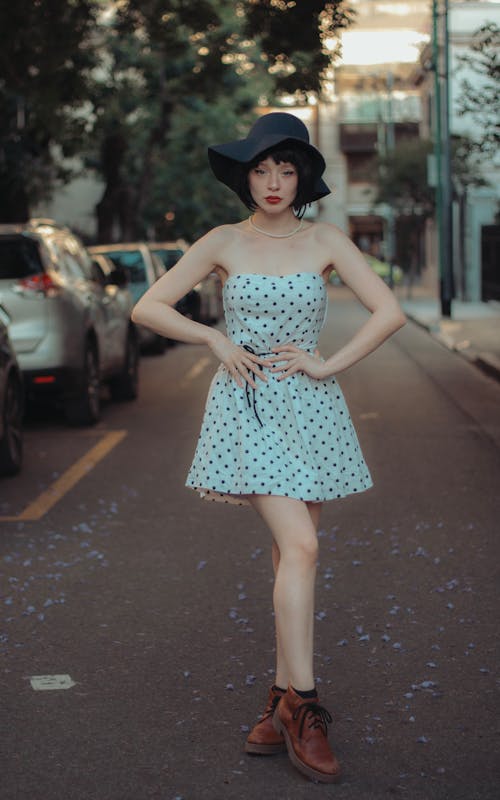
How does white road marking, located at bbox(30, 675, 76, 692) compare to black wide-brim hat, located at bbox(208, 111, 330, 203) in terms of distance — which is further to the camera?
white road marking, located at bbox(30, 675, 76, 692)

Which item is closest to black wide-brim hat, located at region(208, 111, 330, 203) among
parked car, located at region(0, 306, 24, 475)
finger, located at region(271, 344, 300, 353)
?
finger, located at region(271, 344, 300, 353)

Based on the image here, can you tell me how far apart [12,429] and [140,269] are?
498 inches

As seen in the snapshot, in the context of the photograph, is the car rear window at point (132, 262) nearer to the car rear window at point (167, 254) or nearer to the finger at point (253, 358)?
the car rear window at point (167, 254)

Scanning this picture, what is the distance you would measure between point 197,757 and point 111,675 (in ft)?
3.42

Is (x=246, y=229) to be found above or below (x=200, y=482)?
above

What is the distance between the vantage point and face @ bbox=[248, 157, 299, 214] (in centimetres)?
456

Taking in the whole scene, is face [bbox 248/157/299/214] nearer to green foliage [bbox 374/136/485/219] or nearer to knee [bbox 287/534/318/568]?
knee [bbox 287/534/318/568]

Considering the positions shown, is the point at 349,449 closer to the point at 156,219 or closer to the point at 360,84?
the point at 156,219

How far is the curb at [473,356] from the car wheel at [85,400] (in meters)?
6.11

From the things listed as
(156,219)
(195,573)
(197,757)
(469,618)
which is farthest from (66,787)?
(156,219)

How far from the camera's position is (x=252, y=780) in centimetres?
432

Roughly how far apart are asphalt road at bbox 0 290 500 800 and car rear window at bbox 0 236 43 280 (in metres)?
2.04

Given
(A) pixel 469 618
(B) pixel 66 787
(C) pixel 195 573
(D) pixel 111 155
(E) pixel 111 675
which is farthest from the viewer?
(D) pixel 111 155

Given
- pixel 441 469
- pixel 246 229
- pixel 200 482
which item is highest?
pixel 246 229
